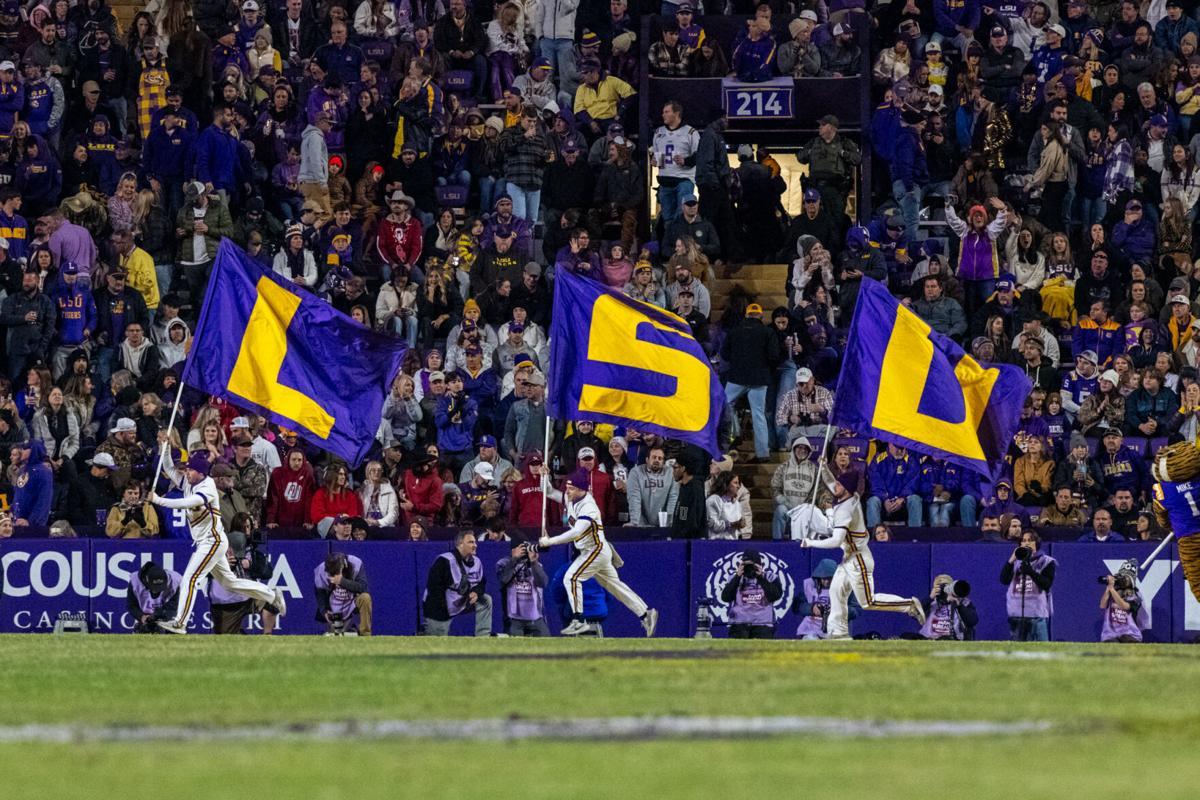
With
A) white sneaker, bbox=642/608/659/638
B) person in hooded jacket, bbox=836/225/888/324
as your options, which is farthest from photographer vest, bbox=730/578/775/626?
person in hooded jacket, bbox=836/225/888/324

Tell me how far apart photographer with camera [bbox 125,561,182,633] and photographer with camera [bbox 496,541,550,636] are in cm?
324

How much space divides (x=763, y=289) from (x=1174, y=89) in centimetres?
560

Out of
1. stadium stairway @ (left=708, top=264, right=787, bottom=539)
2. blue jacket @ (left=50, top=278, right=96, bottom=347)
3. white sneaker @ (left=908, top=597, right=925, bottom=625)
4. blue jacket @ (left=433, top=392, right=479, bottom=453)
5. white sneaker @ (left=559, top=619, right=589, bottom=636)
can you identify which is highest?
stadium stairway @ (left=708, top=264, right=787, bottom=539)

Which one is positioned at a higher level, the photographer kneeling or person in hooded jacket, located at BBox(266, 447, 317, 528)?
person in hooded jacket, located at BBox(266, 447, 317, 528)

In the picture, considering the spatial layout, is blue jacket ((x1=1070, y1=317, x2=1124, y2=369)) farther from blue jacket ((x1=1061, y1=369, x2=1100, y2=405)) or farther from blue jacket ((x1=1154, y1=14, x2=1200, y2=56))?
blue jacket ((x1=1154, y1=14, x2=1200, y2=56))

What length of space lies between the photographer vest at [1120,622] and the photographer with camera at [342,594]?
284 inches

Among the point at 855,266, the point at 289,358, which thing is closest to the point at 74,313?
the point at 289,358

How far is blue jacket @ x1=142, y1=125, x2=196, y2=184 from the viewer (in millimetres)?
26922

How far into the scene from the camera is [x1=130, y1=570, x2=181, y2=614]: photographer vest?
21.6m

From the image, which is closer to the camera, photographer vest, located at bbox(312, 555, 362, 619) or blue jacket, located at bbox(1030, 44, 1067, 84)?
photographer vest, located at bbox(312, 555, 362, 619)

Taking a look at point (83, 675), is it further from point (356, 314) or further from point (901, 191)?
point (901, 191)

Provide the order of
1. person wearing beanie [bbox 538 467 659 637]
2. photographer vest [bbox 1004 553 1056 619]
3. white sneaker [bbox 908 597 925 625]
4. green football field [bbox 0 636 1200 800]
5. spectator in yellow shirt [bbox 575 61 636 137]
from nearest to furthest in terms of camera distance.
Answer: green football field [bbox 0 636 1200 800], person wearing beanie [bbox 538 467 659 637], white sneaker [bbox 908 597 925 625], photographer vest [bbox 1004 553 1056 619], spectator in yellow shirt [bbox 575 61 636 137]

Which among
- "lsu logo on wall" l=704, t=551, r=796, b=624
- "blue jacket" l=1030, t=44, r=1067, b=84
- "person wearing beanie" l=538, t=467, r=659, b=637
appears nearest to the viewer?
"person wearing beanie" l=538, t=467, r=659, b=637

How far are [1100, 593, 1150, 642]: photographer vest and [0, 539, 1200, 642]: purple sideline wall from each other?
1108 mm
